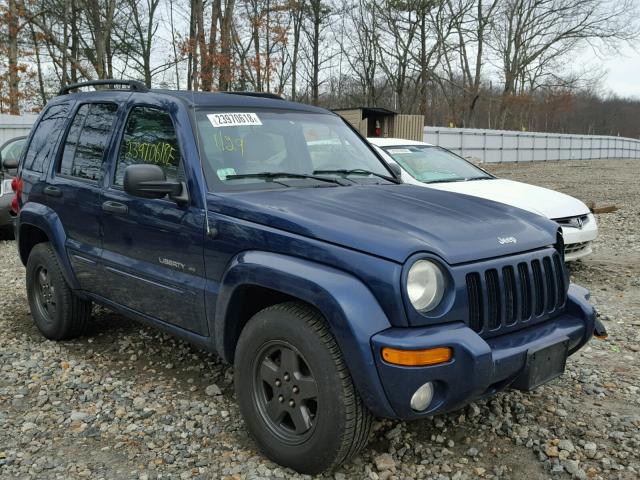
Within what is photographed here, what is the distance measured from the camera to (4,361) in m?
4.41

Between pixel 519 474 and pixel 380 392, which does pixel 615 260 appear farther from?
pixel 380 392

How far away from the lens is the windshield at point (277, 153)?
336cm

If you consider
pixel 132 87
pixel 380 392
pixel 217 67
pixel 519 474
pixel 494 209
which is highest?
pixel 217 67

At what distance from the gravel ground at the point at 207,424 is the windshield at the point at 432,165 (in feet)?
11.3

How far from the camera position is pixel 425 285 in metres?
2.55

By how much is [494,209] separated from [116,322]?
11.5 ft

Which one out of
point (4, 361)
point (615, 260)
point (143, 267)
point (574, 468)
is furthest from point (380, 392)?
point (615, 260)

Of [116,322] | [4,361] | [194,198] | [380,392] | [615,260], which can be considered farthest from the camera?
[615,260]

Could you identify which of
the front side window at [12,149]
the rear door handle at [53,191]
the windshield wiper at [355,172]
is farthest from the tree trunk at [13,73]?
the windshield wiper at [355,172]

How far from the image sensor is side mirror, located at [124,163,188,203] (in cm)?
313

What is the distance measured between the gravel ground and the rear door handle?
1.20 metres

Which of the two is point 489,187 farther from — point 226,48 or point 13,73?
point 13,73

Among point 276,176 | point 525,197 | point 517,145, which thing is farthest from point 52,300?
point 517,145

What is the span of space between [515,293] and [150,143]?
231 centimetres
